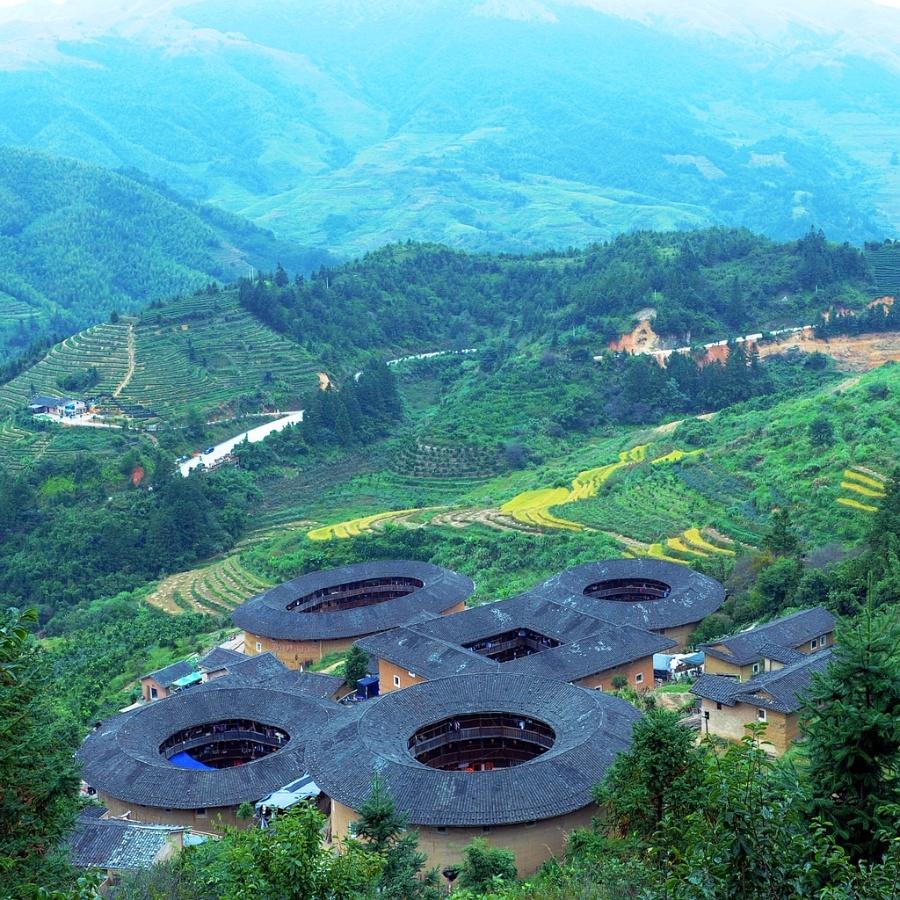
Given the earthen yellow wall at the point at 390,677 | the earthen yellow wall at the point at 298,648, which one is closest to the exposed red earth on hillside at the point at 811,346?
the earthen yellow wall at the point at 298,648

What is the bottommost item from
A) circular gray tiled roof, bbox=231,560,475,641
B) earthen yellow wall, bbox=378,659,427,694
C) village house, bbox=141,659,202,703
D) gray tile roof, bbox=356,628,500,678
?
village house, bbox=141,659,202,703

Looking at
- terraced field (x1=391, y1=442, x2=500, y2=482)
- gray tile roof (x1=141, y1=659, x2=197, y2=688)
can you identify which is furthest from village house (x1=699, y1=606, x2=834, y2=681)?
terraced field (x1=391, y1=442, x2=500, y2=482)

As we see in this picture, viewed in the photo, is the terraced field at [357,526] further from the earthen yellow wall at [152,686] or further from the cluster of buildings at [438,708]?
the earthen yellow wall at [152,686]

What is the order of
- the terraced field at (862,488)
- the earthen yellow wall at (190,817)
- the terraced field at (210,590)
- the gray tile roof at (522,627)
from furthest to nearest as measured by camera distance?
1. the terraced field at (210,590)
2. the terraced field at (862,488)
3. the gray tile roof at (522,627)
4. the earthen yellow wall at (190,817)

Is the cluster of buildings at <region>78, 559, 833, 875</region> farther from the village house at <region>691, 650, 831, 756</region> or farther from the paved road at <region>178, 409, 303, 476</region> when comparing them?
the paved road at <region>178, 409, 303, 476</region>

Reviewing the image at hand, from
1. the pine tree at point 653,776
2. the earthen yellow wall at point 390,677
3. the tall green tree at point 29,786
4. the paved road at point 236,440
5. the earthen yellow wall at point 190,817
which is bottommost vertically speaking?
the paved road at point 236,440

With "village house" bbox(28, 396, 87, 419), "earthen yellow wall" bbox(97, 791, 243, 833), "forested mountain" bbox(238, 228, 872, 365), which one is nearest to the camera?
"earthen yellow wall" bbox(97, 791, 243, 833)

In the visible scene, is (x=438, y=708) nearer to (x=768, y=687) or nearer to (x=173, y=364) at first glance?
(x=768, y=687)
